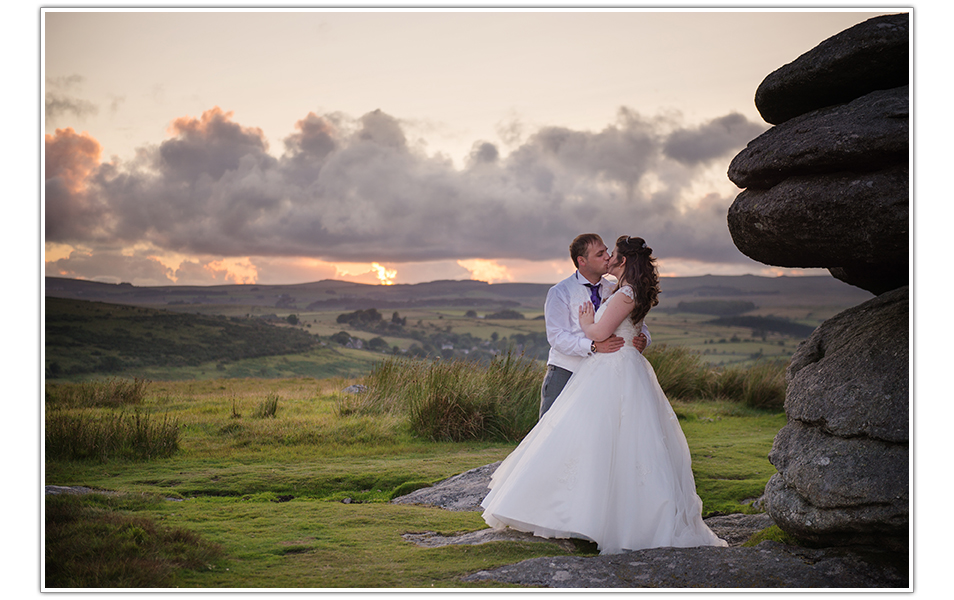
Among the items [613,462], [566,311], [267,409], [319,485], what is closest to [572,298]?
[566,311]

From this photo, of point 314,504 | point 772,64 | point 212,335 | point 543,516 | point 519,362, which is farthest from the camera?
point 212,335

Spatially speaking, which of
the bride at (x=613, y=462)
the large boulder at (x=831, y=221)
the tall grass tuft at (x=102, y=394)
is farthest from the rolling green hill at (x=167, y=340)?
the large boulder at (x=831, y=221)

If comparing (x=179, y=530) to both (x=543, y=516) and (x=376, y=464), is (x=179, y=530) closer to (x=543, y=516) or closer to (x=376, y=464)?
(x=543, y=516)

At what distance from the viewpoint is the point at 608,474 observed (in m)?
5.12

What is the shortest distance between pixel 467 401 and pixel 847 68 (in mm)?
7698

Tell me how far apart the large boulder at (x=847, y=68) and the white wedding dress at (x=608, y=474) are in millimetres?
2095

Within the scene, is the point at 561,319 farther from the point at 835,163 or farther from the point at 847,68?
the point at 847,68

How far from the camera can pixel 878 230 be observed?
4.43 metres

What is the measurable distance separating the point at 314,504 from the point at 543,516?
2635 millimetres

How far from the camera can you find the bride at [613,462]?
196 inches

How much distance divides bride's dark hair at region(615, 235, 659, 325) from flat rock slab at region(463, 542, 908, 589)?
2065 mm

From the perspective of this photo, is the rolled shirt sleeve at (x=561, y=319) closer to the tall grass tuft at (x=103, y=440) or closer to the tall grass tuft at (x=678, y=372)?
the tall grass tuft at (x=103, y=440)

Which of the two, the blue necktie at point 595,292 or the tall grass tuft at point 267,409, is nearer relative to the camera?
the blue necktie at point 595,292
